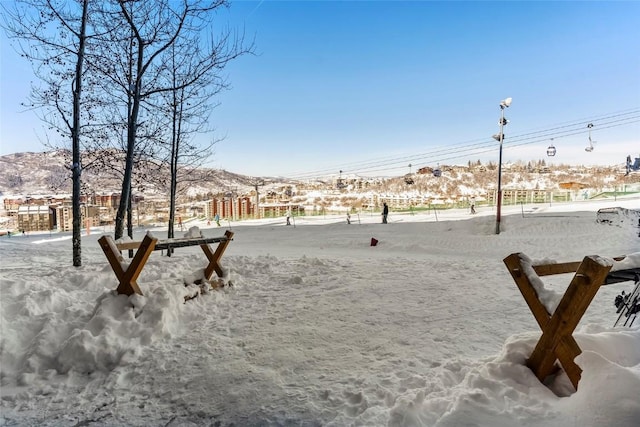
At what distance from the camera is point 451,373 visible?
2.77 metres

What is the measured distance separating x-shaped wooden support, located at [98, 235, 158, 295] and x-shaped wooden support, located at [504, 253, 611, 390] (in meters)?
3.89

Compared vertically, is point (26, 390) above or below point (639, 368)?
below

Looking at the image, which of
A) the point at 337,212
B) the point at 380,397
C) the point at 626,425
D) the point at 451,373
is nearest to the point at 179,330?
the point at 380,397

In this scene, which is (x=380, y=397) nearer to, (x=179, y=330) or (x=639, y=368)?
(x=639, y=368)

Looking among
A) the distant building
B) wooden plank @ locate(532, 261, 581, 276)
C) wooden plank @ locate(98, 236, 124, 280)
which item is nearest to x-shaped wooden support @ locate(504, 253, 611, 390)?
wooden plank @ locate(532, 261, 581, 276)

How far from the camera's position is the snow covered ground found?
2.13 m

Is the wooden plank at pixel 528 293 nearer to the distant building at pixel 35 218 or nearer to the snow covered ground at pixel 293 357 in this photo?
the snow covered ground at pixel 293 357

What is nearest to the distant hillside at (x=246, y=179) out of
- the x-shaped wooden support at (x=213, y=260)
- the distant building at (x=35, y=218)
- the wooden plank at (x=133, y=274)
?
the distant building at (x=35, y=218)

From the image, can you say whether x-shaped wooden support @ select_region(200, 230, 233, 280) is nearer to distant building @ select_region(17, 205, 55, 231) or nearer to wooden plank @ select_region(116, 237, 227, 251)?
wooden plank @ select_region(116, 237, 227, 251)

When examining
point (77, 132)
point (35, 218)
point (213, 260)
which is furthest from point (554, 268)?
point (35, 218)

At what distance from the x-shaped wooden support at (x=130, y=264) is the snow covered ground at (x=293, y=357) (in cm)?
15

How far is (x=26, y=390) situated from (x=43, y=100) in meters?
6.77

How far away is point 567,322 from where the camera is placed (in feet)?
7.05

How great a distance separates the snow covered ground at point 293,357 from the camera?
7.00 feet
